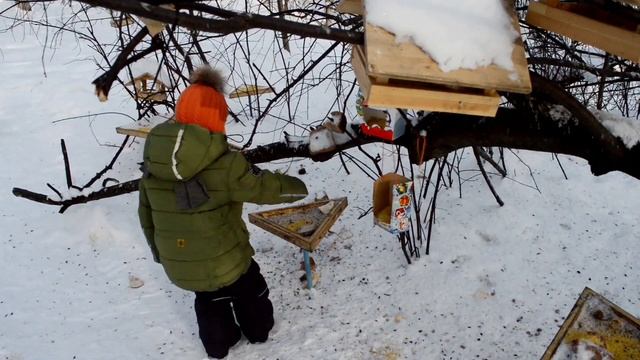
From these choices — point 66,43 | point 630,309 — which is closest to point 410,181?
point 630,309

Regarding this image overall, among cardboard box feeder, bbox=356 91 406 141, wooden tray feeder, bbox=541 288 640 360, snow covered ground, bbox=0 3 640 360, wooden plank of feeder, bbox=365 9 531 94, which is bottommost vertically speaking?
snow covered ground, bbox=0 3 640 360

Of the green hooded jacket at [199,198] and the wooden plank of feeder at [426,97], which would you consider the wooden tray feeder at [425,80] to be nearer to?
the wooden plank of feeder at [426,97]

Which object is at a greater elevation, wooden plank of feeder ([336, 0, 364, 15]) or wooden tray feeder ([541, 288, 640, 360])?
wooden plank of feeder ([336, 0, 364, 15])

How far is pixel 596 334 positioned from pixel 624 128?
34.4 inches

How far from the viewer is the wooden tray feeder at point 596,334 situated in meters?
1.97

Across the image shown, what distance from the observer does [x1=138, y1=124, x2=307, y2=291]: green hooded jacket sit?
2.06 m

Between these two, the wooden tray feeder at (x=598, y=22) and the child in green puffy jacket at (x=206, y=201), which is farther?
the child in green puffy jacket at (x=206, y=201)

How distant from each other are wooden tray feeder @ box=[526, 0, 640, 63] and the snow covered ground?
1.68 metres

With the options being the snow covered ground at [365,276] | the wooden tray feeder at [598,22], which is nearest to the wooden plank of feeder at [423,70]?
the wooden tray feeder at [598,22]

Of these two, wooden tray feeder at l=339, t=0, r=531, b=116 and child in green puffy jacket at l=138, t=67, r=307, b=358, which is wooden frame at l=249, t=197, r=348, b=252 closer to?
child in green puffy jacket at l=138, t=67, r=307, b=358

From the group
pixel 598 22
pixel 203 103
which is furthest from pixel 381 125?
pixel 598 22

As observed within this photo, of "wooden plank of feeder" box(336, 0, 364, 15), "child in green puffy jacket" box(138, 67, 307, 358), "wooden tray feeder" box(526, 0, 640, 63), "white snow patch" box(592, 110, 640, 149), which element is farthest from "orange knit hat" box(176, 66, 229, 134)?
"white snow patch" box(592, 110, 640, 149)

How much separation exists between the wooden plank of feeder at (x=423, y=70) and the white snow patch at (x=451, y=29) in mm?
18

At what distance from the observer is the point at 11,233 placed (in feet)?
12.4
